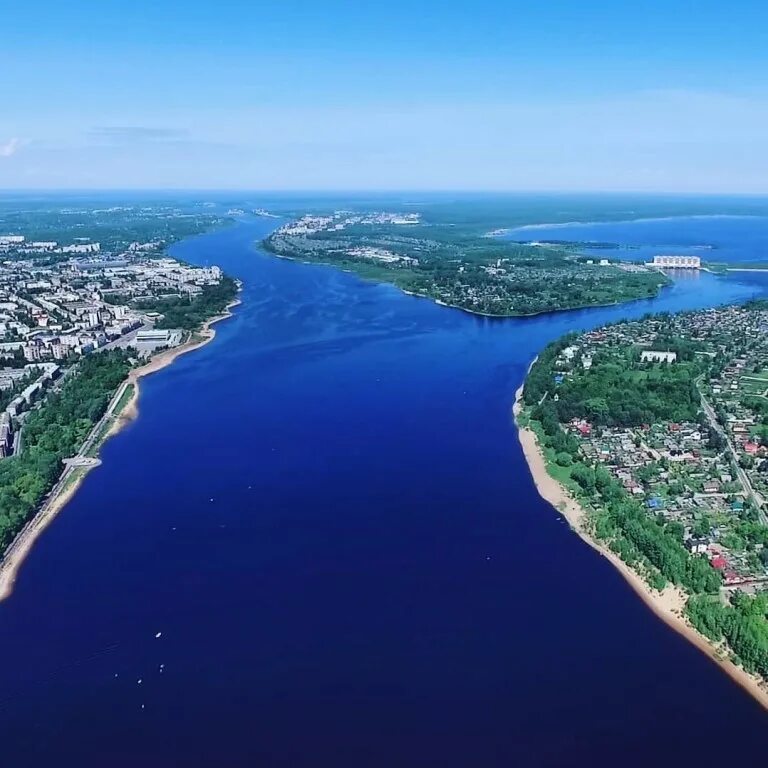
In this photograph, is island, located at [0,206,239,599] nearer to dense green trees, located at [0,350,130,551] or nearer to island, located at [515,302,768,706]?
dense green trees, located at [0,350,130,551]

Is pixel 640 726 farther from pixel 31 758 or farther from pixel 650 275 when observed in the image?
pixel 650 275

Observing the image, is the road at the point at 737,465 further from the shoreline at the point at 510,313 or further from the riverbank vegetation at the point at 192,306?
the riverbank vegetation at the point at 192,306

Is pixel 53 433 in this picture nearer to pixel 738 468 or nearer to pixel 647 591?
pixel 647 591

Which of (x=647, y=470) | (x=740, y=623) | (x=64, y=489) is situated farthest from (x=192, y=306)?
(x=740, y=623)

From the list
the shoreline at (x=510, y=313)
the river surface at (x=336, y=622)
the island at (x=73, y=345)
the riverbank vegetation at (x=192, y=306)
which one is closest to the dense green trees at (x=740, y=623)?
the river surface at (x=336, y=622)

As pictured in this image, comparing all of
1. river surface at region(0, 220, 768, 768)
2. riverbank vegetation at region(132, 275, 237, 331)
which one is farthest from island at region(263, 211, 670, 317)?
river surface at region(0, 220, 768, 768)
